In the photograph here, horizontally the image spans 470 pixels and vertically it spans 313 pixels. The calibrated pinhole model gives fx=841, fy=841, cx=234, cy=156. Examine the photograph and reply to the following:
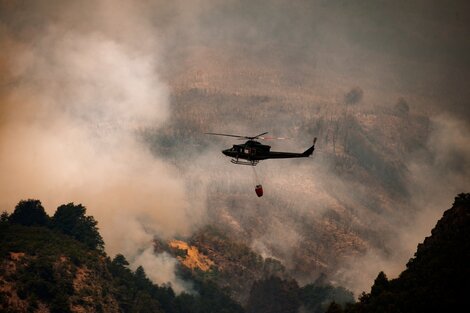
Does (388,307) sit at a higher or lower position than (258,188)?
lower

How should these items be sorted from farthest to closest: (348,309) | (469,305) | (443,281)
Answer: (348,309), (443,281), (469,305)

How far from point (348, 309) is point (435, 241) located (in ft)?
84.6

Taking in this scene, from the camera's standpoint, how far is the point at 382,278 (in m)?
183

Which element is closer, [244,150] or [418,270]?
[244,150]

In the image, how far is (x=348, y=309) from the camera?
17425cm

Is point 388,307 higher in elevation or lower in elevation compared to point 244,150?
lower

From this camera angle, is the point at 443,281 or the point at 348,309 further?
the point at 348,309

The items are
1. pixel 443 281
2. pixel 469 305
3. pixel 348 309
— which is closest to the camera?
pixel 469 305

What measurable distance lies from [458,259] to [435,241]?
58.5ft

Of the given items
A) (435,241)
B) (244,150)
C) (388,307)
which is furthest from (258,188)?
(435,241)

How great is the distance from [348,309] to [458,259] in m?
25.0

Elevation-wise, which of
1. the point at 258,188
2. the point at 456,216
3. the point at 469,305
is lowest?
the point at 469,305

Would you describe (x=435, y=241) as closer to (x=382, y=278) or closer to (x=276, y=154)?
(x=382, y=278)

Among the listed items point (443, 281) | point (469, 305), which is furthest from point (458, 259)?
point (469, 305)
